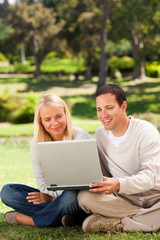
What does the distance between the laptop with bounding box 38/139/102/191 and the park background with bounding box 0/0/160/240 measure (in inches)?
122

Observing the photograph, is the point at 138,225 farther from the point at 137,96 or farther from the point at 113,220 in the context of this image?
the point at 137,96

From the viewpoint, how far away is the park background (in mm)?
12651

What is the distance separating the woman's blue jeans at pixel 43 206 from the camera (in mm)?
3236

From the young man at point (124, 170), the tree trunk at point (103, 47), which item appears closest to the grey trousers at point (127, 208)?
the young man at point (124, 170)

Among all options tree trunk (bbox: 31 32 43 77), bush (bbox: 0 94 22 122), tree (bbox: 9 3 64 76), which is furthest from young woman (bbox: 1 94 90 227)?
tree trunk (bbox: 31 32 43 77)

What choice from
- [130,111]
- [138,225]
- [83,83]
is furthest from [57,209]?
[83,83]

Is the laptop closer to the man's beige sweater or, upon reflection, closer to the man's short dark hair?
the man's beige sweater

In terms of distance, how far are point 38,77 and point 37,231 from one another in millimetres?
30276

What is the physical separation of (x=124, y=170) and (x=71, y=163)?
1.65ft

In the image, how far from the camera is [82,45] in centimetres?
3228

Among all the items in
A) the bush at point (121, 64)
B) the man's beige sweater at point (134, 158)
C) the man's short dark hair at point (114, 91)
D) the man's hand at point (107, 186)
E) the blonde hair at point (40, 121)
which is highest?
the bush at point (121, 64)

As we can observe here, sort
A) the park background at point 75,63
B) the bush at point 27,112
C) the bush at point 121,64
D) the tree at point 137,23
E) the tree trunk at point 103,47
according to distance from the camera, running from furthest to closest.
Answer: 1. the bush at point 121,64
2. the tree trunk at point 103,47
3. the tree at point 137,23
4. the bush at point 27,112
5. the park background at point 75,63

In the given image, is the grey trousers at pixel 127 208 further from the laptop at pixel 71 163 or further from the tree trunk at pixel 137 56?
the tree trunk at pixel 137 56

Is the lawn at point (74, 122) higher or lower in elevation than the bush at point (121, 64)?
lower
